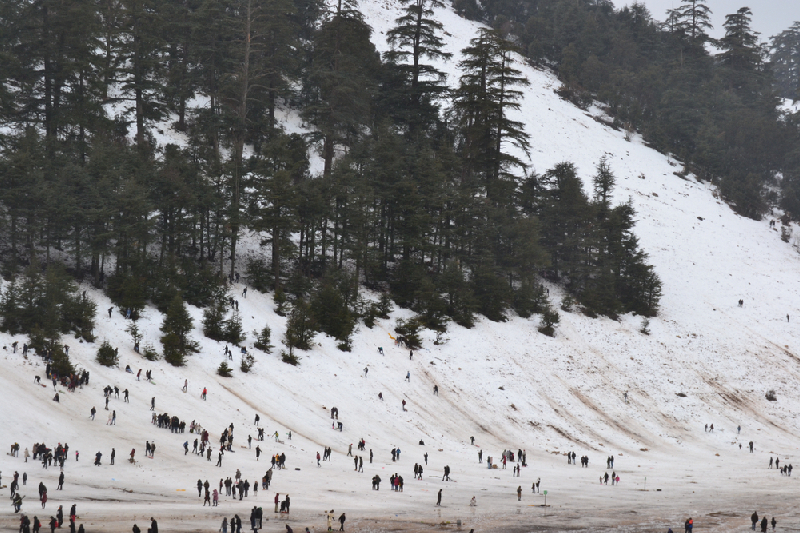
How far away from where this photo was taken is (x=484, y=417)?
1676 inches

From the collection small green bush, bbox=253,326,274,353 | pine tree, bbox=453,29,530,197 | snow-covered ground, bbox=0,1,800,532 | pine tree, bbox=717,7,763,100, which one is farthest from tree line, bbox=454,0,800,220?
small green bush, bbox=253,326,274,353

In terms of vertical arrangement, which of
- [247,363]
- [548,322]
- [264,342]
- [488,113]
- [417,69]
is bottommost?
[247,363]

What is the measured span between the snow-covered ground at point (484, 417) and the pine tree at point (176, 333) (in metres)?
0.72

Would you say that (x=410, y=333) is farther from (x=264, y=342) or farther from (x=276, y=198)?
(x=276, y=198)

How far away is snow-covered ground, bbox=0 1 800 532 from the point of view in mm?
27203

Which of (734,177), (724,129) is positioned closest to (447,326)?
(734,177)

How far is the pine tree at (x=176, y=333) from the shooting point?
38.0m

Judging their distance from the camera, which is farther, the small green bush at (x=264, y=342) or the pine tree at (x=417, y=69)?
the pine tree at (x=417, y=69)

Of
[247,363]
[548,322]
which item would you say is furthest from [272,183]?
[548,322]

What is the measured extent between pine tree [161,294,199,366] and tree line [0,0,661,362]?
17 cm

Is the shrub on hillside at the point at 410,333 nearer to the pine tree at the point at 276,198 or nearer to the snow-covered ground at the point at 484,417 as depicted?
the snow-covered ground at the point at 484,417

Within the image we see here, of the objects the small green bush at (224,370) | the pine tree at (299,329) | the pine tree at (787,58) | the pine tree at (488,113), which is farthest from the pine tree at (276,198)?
the pine tree at (787,58)

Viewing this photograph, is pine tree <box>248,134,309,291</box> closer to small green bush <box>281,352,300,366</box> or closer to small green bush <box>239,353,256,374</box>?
small green bush <box>281,352,300,366</box>

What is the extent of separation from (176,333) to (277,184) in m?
13.2
